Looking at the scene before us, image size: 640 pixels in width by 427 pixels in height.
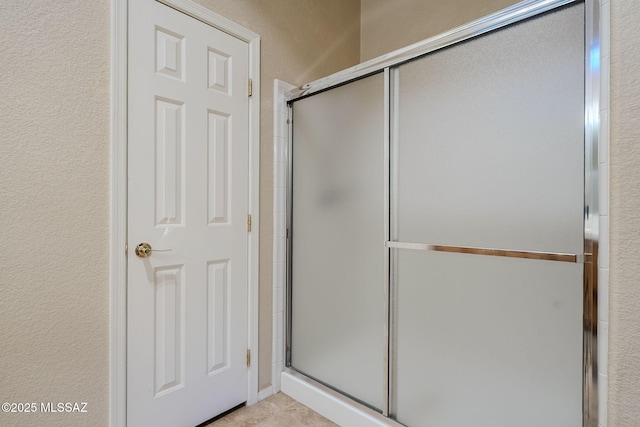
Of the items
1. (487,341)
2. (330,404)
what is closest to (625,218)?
(487,341)

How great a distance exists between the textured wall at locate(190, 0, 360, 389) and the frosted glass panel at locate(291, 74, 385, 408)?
171 millimetres

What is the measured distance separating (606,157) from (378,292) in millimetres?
1026

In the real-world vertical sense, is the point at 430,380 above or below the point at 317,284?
below

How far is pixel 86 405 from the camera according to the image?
4.27ft

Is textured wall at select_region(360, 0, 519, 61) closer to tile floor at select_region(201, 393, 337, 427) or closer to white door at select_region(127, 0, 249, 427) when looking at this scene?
white door at select_region(127, 0, 249, 427)

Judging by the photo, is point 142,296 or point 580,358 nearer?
point 580,358

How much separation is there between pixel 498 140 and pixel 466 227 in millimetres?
360

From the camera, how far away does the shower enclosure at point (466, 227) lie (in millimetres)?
1095

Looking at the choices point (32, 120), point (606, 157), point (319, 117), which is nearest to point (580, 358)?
point (606, 157)

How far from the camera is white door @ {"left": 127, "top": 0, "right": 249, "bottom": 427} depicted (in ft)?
4.71

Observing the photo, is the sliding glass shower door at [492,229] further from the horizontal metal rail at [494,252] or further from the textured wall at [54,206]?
the textured wall at [54,206]

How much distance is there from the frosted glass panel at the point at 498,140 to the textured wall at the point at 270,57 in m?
0.81

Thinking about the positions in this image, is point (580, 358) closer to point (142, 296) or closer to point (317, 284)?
point (317, 284)

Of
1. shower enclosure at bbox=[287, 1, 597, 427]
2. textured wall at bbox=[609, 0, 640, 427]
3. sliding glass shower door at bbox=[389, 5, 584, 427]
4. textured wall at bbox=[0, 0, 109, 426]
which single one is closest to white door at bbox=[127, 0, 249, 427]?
textured wall at bbox=[0, 0, 109, 426]
